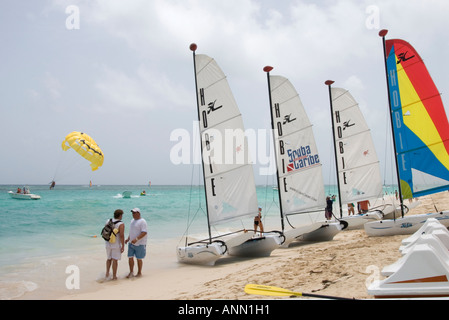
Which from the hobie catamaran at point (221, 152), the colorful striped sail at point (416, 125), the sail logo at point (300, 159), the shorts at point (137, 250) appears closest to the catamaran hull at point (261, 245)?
the hobie catamaran at point (221, 152)

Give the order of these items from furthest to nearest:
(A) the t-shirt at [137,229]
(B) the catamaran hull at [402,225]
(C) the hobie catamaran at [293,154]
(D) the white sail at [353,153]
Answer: (D) the white sail at [353,153], (C) the hobie catamaran at [293,154], (B) the catamaran hull at [402,225], (A) the t-shirt at [137,229]

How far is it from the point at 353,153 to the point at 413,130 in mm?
5521

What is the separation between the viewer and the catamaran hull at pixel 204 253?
9242mm

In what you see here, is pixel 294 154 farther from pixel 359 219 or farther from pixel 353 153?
pixel 353 153

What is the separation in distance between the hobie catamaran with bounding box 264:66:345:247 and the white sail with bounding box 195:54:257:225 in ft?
7.96

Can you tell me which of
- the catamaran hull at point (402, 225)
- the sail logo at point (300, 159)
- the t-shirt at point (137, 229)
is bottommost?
the catamaran hull at point (402, 225)

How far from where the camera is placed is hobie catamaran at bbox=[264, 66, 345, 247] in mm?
12745

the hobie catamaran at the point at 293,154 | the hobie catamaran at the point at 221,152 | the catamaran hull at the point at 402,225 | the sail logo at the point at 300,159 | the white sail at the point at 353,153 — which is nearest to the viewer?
the catamaran hull at the point at 402,225

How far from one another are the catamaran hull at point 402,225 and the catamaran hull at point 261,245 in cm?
302

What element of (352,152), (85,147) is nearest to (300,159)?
(352,152)

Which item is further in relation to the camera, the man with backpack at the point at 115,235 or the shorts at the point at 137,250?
the shorts at the point at 137,250

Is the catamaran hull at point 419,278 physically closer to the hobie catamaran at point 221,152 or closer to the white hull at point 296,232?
the hobie catamaran at point 221,152

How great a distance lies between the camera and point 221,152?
10.6 meters
